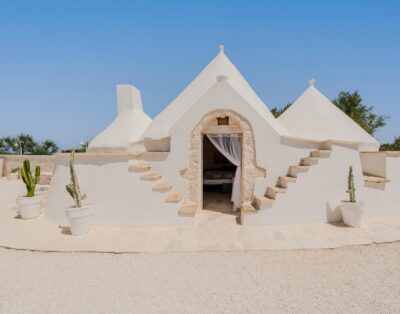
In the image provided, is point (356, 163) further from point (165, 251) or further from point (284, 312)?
point (165, 251)

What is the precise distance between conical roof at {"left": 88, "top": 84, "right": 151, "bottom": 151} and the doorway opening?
11.6 ft

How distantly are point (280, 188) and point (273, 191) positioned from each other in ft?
0.81

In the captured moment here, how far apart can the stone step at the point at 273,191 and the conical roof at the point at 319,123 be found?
4.06 meters

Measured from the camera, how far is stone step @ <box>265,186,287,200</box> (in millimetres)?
5840

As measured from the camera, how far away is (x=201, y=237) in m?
5.09

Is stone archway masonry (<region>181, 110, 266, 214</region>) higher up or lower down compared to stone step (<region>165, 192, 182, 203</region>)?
higher up

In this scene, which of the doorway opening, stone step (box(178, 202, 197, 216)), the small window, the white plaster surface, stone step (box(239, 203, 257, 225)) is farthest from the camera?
the doorway opening

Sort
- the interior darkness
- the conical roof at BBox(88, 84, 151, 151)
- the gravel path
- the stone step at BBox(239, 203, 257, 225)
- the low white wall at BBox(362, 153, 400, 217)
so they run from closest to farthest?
1. the gravel path
2. the stone step at BBox(239, 203, 257, 225)
3. the low white wall at BBox(362, 153, 400, 217)
4. the interior darkness
5. the conical roof at BBox(88, 84, 151, 151)

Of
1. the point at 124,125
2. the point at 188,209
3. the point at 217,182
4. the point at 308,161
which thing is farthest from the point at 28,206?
the point at 308,161

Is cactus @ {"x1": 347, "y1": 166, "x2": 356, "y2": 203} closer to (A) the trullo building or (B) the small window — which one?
(A) the trullo building

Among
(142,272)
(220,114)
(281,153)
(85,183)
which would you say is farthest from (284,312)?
(85,183)

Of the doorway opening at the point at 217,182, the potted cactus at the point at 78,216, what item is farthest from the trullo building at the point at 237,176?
the potted cactus at the point at 78,216

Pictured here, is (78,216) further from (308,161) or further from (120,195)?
(308,161)

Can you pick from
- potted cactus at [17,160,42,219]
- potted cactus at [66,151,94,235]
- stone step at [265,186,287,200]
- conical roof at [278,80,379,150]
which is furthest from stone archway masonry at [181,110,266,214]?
potted cactus at [17,160,42,219]
